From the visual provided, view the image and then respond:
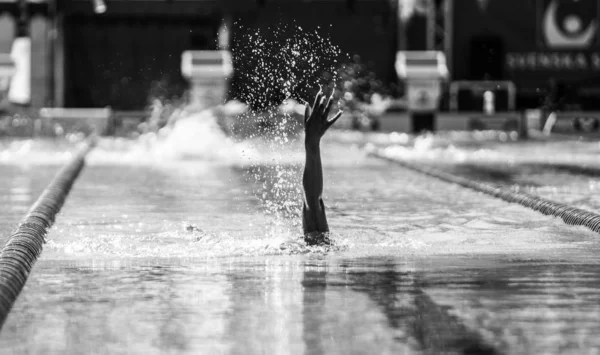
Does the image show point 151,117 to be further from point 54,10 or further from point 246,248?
point 246,248

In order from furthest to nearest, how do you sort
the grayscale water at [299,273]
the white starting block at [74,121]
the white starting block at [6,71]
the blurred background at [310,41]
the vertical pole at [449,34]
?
the blurred background at [310,41], the vertical pole at [449,34], the white starting block at [6,71], the white starting block at [74,121], the grayscale water at [299,273]

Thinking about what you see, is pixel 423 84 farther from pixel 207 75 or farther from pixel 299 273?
pixel 299 273

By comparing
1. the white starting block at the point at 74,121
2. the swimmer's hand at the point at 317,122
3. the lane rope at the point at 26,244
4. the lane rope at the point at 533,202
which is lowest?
the white starting block at the point at 74,121

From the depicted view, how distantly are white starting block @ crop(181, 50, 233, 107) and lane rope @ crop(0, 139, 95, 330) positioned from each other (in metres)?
19.5

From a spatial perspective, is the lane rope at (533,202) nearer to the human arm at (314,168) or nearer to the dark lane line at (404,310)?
the human arm at (314,168)

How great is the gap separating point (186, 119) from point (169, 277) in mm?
16681

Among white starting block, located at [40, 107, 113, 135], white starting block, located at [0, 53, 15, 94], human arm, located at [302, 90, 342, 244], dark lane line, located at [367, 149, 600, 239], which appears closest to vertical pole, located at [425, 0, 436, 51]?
white starting block, located at [40, 107, 113, 135]

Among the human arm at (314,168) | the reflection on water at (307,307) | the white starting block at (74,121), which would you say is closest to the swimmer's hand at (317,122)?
the human arm at (314,168)

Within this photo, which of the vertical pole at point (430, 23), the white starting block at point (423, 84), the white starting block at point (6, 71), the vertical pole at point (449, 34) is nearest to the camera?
the white starting block at point (423, 84)

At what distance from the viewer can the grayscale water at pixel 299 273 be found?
16.5ft

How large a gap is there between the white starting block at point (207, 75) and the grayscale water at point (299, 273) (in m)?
18.3

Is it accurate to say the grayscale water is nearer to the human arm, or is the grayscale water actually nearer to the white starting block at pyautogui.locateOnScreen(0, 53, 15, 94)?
the human arm

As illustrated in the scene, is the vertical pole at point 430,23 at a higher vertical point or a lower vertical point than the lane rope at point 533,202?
higher

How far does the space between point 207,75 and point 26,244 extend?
2516 cm
